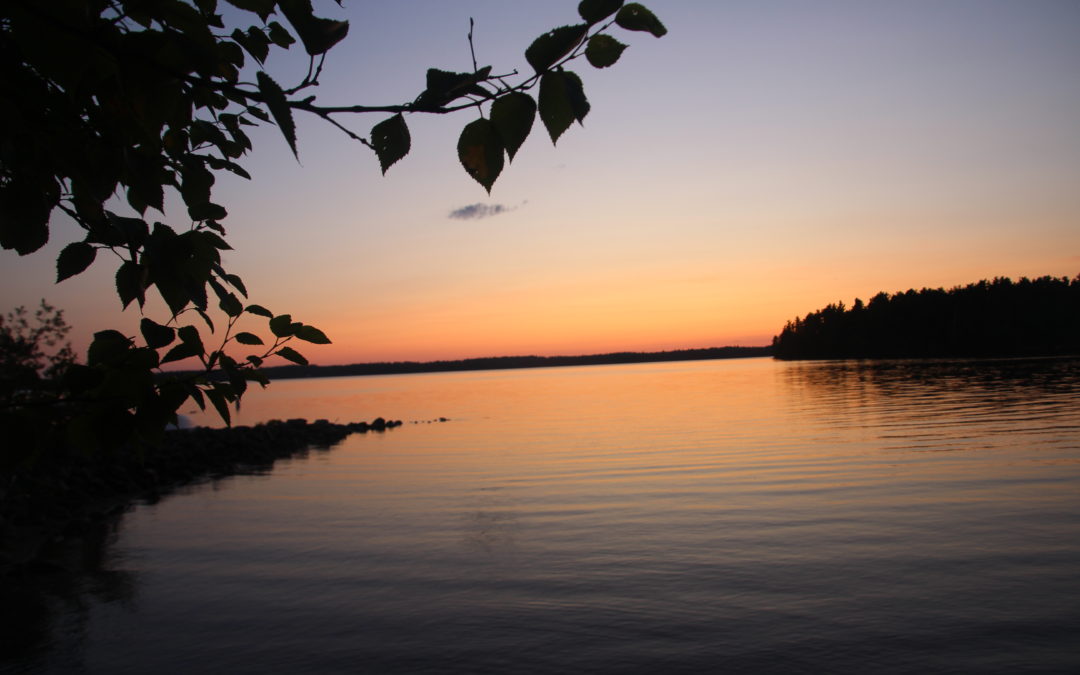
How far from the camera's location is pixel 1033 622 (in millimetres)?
6668

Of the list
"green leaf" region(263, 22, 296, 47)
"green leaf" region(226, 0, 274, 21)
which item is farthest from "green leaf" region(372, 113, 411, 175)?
"green leaf" region(263, 22, 296, 47)

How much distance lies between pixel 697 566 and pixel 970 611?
10.3 ft

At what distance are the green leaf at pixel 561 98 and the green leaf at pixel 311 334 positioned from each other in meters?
A: 1.24

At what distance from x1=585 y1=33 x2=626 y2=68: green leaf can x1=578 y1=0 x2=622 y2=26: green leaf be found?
8 cm

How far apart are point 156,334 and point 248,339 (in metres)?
0.67

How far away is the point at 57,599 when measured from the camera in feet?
28.6

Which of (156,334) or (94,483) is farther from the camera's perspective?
(94,483)

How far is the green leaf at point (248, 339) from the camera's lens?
247 cm

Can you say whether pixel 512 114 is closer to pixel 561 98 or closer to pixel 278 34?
pixel 561 98

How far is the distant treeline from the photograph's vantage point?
433ft

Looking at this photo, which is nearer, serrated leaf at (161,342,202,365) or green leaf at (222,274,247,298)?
serrated leaf at (161,342,202,365)

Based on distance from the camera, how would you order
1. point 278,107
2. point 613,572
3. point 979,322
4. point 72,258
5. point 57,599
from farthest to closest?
point 979,322, point 613,572, point 57,599, point 72,258, point 278,107

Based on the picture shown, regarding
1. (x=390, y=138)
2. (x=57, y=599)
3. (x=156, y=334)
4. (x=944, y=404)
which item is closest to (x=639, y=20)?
(x=390, y=138)

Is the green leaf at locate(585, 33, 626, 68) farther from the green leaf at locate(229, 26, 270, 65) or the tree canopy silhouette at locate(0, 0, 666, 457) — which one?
the green leaf at locate(229, 26, 270, 65)
